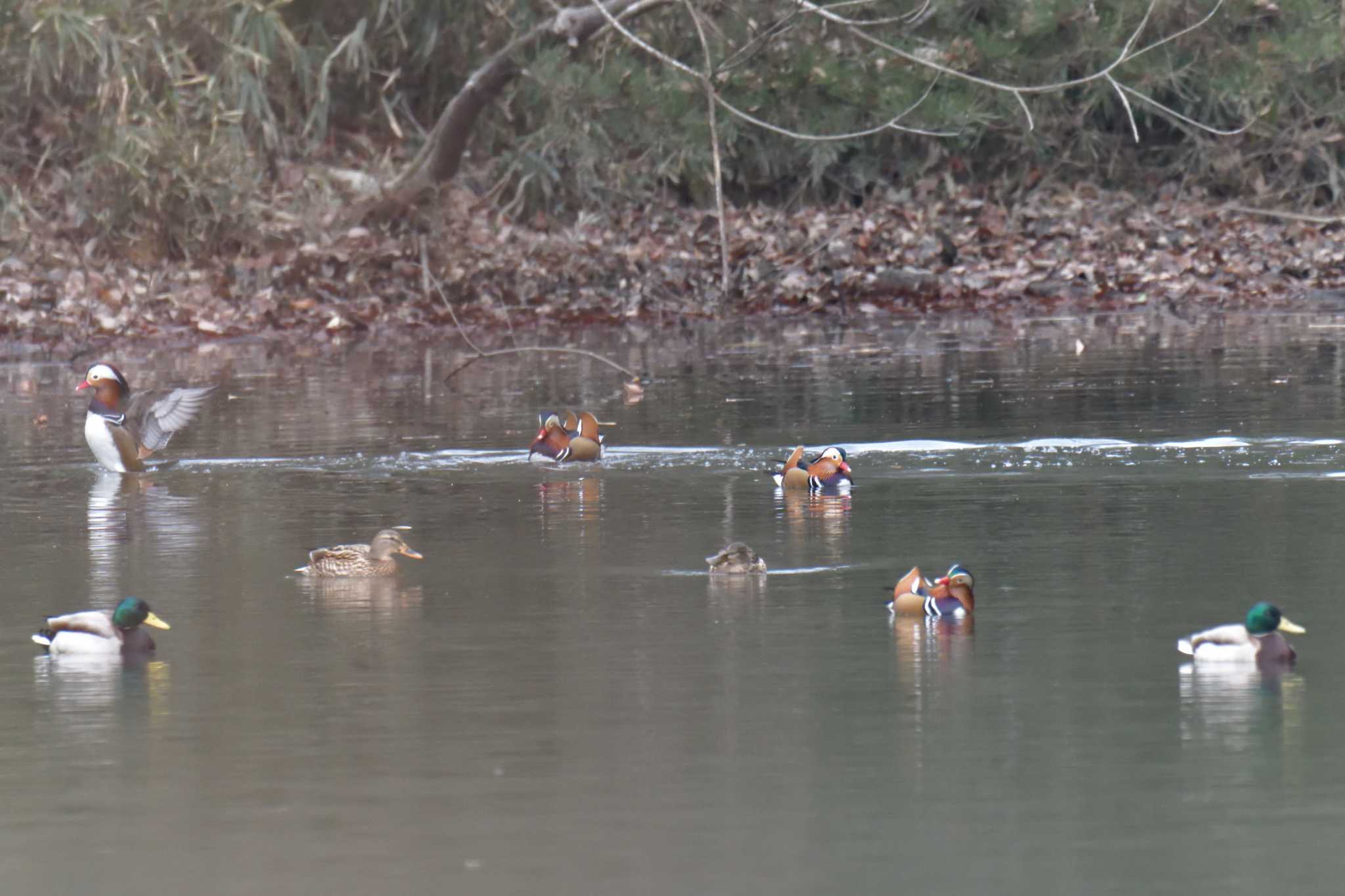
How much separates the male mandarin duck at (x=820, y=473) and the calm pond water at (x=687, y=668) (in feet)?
0.42

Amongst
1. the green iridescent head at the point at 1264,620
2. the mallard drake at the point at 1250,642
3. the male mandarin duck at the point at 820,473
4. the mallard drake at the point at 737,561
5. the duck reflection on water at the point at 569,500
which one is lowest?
the mallard drake at the point at 1250,642

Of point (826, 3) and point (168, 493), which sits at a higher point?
point (826, 3)

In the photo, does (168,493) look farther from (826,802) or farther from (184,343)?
(184,343)

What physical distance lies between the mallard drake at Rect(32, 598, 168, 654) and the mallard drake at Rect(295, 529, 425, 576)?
141cm

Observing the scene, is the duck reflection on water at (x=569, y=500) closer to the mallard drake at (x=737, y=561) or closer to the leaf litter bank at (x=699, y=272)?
the mallard drake at (x=737, y=561)

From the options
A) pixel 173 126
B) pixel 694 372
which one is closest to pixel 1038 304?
pixel 694 372

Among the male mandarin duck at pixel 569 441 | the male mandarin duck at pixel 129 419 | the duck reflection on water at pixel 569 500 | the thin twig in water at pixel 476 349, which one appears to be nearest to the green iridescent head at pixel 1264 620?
the duck reflection on water at pixel 569 500

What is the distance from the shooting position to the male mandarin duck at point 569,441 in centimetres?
1252

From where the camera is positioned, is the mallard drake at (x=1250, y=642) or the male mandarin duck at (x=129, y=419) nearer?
the mallard drake at (x=1250, y=642)

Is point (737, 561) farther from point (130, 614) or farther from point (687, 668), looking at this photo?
point (130, 614)

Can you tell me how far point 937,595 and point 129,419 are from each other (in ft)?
20.2

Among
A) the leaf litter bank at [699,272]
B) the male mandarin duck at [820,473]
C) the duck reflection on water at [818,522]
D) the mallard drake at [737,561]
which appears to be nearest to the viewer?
the mallard drake at [737,561]

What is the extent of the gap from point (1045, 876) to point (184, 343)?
17186 mm

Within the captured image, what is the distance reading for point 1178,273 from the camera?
2489 cm
